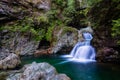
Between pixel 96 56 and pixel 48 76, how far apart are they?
954cm

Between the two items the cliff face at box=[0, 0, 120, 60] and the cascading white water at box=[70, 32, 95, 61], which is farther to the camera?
the cliff face at box=[0, 0, 120, 60]

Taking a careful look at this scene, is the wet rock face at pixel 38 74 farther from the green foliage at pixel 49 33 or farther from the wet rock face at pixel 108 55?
the green foliage at pixel 49 33

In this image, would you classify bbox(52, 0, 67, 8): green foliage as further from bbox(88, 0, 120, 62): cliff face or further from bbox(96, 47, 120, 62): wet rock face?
bbox(96, 47, 120, 62): wet rock face

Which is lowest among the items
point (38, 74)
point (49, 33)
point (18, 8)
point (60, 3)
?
point (38, 74)

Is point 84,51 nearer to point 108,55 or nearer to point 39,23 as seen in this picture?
point 108,55

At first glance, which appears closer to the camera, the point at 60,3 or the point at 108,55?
the point at 108,55

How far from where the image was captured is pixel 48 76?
37.9ft

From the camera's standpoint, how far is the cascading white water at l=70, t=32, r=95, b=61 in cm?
2136

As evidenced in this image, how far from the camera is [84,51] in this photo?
2208 centimetres

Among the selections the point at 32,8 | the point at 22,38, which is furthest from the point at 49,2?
the point at 22,38

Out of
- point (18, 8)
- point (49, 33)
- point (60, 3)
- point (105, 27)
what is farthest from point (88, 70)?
point (60, 3)

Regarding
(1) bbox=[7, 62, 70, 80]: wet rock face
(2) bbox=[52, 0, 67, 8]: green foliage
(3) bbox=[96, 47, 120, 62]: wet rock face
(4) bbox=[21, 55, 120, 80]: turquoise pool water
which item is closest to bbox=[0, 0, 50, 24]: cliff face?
(2) bbox=[52, 0, 67, 8]: green foliage

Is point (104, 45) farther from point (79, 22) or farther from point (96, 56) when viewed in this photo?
point (79, 22)

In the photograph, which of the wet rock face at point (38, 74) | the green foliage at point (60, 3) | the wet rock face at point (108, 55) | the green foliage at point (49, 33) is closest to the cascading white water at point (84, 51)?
the wet rock face at point (108, 55)
